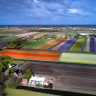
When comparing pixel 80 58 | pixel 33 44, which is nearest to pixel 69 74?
pixel 80 58

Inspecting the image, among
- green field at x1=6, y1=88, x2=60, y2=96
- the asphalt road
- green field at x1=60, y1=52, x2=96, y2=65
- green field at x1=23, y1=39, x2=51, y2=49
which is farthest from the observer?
green field at x1=23, y1=39, x2=51, y2=49

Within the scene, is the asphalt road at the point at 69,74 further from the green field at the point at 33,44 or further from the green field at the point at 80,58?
the green field at the point at 33,44

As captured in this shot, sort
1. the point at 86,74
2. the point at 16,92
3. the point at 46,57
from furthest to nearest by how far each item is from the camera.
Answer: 1. the point at 46,57
2. the point at 86,74
3. the point at 16,92

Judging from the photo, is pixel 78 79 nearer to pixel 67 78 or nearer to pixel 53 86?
pixel 67 78

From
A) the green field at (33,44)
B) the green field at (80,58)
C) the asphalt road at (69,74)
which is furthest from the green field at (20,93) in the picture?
the green field at (33,44)

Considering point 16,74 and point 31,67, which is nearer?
point 16,74

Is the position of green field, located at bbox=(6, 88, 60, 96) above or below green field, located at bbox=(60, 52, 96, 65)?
below

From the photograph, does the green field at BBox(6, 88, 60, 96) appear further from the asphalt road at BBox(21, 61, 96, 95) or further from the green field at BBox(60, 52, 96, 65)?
the green field at BBox(60, 52, 96, 65)

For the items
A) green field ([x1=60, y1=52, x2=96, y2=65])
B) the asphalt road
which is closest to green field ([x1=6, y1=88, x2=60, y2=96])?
the asphalt road

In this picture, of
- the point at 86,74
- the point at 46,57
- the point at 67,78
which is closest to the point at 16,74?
the point at 67,78
